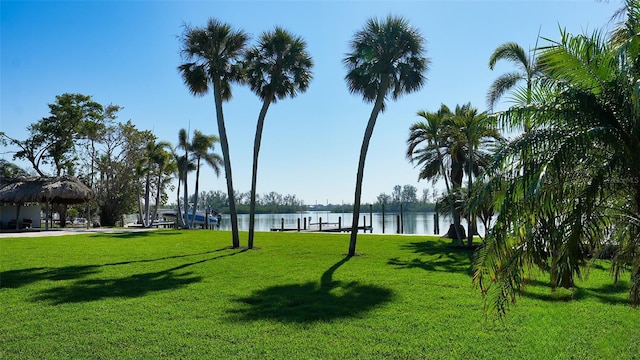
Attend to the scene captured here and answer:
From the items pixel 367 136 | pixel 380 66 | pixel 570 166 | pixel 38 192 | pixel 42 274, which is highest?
pixel 380 66

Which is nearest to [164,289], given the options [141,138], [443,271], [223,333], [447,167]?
[223,333]

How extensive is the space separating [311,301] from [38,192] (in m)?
26.1

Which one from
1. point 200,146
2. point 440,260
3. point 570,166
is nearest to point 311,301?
point 570,166

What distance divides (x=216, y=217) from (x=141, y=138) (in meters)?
23.2

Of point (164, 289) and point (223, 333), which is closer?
point (223, 333)

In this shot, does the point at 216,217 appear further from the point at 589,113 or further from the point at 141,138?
the point at 589,113

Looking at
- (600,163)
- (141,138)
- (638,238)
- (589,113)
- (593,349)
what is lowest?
(593,349)

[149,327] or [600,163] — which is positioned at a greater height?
[600,163]

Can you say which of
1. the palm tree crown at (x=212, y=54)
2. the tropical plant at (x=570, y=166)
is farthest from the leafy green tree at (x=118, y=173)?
the tropical plant at (x=570, y=166)

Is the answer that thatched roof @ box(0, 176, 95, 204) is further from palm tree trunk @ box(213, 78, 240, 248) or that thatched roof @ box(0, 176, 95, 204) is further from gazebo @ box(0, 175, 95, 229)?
palm tree trunk @ box(213, 78, 240, 248)

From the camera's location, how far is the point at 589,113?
173 inches

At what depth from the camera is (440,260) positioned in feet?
45.6

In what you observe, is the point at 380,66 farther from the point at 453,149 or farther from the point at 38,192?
the point at 38,192

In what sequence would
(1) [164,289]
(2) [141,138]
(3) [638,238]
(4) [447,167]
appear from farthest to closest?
(2) [141,138] < (4) [447,167] < (1) [164,289] < (3) [638,238]
